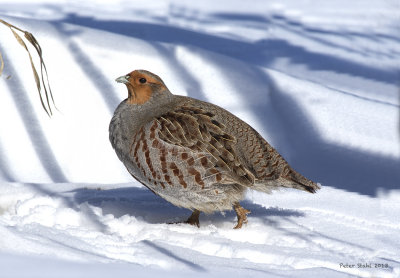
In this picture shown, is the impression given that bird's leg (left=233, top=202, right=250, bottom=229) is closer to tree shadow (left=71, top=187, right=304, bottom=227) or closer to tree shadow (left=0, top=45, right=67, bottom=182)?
tree shadow (left=71, top=187, right=304, bottom=227)

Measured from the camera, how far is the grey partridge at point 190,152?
104 inches

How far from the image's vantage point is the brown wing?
263 centimetres

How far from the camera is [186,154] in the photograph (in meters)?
2.63

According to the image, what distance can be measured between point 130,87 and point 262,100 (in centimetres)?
169

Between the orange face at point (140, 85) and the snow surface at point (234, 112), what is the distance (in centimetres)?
49

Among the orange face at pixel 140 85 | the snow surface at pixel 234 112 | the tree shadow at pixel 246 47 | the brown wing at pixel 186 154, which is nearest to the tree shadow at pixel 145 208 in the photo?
the snow surface at pixel 234 112

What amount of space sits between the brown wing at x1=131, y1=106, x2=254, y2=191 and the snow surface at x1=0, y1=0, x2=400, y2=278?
0.74 feet

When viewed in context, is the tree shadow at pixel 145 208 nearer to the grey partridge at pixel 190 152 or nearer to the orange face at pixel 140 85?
the grey partridge at pixel 190 152

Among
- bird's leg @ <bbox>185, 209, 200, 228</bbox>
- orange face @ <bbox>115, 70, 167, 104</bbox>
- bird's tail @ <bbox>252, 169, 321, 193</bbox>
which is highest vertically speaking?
orange face @ <bbox>115, 70, 167, 104</bbox>

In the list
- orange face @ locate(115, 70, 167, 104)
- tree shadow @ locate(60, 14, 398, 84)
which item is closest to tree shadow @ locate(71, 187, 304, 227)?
orange face @ locate(115, 70, 167, 104)

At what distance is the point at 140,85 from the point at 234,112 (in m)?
1.49

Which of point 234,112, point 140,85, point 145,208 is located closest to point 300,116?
point 234,112

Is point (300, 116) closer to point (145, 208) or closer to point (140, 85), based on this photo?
point (145, 208)

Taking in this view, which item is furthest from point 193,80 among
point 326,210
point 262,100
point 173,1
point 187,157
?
point 173,1
